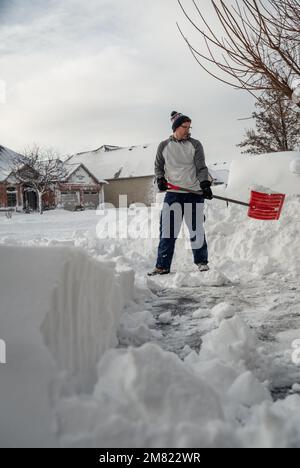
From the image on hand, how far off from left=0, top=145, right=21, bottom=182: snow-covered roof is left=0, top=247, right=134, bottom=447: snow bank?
30.2 metres

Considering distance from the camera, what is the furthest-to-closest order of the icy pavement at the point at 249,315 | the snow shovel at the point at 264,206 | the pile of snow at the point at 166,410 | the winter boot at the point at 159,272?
the snow shovel at the point at 264,206 → the winter boot at the point at 159,272 → the icy pavement at the point at 249,315 → the pile of snow at the point at 166,410

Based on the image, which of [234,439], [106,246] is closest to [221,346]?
[234,439]

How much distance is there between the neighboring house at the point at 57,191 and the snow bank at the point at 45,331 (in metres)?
30.0

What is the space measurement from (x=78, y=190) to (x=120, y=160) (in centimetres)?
749

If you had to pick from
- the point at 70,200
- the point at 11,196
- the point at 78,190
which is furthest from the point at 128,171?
the point at 11,196

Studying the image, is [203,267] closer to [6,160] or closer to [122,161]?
[6,160]

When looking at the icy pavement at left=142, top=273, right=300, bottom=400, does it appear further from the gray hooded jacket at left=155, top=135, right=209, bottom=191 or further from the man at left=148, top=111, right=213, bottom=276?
the gray hooded jacket at left=155, top=135, right=209, bottom=191

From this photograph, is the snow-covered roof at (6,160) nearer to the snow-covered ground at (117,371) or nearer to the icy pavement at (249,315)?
the icy pavement at (249,315)

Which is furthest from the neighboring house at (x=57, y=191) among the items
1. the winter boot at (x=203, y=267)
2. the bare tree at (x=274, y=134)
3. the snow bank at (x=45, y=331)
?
the snow bank at (x=45, y=331)

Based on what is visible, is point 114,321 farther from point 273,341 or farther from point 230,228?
point 230,228

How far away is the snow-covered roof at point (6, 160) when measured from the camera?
30538mm

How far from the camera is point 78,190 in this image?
33438mm

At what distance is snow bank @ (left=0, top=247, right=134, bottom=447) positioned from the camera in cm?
112

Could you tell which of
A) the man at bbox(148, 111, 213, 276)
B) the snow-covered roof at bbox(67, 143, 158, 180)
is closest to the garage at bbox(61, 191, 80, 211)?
the snow-covered roof at bbox(67, 143, 158, 180)
